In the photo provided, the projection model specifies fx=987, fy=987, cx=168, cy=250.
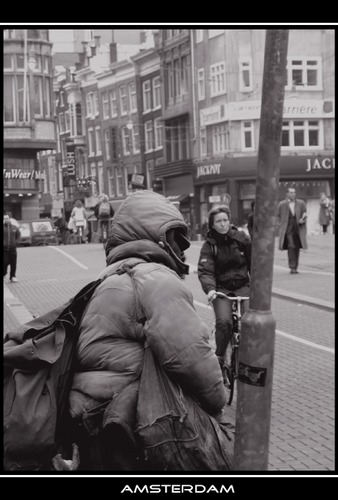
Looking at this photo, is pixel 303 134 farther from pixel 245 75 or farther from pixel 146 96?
pixel 146 96

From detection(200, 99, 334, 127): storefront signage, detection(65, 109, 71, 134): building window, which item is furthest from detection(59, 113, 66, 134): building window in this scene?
detection(200, 99, 334, 127): storefront signage

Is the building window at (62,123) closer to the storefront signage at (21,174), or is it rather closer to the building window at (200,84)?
the storefront signage at (21,174)

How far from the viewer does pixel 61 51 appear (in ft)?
236

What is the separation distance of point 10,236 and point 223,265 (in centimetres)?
1438

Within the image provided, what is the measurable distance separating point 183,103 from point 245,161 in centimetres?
733

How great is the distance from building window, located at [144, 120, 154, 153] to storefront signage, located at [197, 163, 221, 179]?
759cm

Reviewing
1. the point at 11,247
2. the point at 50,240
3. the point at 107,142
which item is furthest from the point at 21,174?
the point at 11,247

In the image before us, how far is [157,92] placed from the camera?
64.6 metres

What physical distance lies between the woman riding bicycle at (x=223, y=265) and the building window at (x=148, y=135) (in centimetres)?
5695

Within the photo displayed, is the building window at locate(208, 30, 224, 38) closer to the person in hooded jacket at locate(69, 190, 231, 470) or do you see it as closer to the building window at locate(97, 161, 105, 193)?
the building window at locate(97, 161, 105, 193)

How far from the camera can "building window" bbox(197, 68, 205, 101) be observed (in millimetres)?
58000

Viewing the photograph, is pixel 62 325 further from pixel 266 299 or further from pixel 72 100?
pixel 72 100

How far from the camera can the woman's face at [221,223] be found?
865 cm
